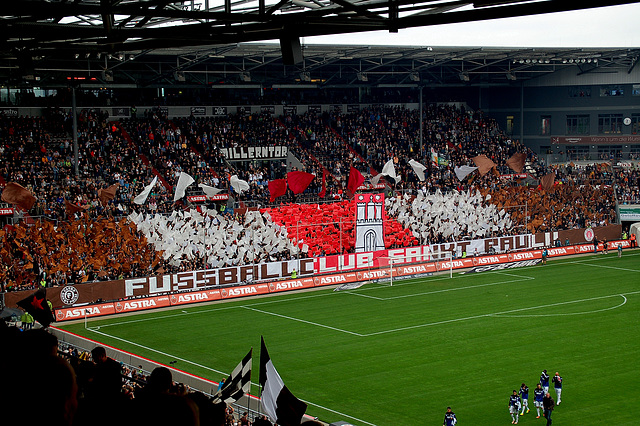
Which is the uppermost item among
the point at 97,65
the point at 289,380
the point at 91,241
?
the point at 97,65

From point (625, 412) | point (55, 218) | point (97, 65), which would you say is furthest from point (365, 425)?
point (97, 65)

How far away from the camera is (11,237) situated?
39.6m

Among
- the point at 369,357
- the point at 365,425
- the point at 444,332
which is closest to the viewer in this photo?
the point at 365,425

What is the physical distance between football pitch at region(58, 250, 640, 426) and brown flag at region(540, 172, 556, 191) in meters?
12.2


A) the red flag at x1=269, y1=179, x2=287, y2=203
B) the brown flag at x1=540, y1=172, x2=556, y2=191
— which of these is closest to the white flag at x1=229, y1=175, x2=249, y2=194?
the red flag at x1=269, y1=179, x2=287, y2=203

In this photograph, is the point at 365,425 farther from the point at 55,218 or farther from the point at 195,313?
the point at 55,218

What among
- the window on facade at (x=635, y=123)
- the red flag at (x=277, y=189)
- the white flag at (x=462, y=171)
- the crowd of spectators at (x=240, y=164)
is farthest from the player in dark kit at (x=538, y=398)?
the window on facade at (x=635, y=123)

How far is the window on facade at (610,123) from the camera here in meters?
77.8

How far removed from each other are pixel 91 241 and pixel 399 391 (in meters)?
20.2

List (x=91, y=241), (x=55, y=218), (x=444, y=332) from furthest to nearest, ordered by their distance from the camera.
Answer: (x=55, y=218) < (x=91, y=241) < (x=444, y=332)

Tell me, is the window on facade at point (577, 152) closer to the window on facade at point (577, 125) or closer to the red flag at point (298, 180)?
the window on facade at point (577, 125)

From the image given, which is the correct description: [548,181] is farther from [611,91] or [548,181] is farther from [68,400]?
[68,400]

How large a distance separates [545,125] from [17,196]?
56.0 metres

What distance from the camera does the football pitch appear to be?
87.9 ft
